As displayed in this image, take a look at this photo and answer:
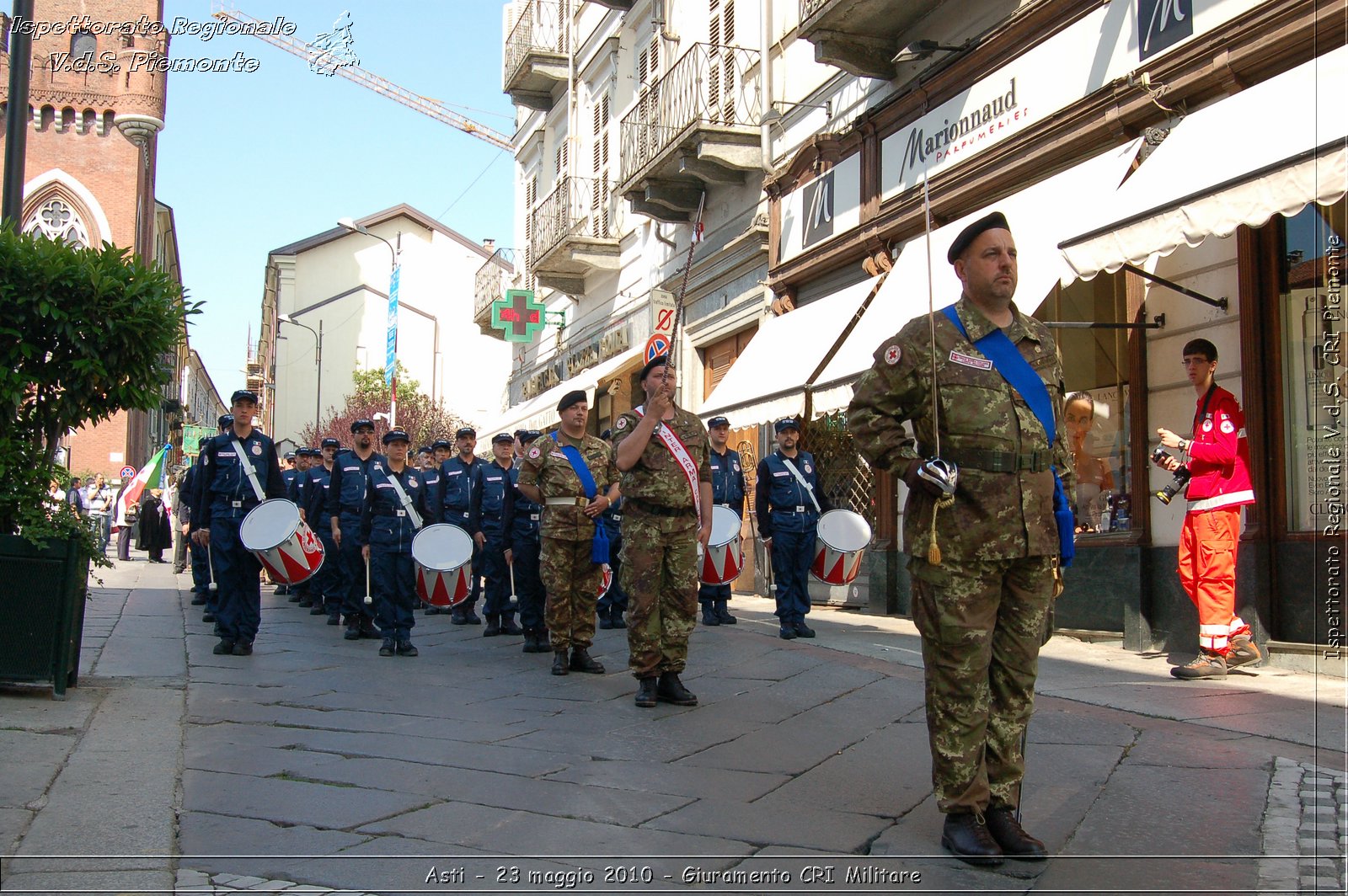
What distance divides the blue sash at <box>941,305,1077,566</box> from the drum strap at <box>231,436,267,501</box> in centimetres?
686

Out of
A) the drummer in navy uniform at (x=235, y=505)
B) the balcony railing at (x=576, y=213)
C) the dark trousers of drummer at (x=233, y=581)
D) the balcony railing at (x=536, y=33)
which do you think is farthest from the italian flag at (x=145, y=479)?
the dark trousers of drummer at (x=233, y=581)

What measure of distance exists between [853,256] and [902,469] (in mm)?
9613

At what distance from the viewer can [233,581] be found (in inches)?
369

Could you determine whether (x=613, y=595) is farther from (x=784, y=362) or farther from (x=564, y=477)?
(x=564, y=477)

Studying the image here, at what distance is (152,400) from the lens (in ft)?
23.8

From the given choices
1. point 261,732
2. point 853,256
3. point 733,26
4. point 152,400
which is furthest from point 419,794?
point 733,26

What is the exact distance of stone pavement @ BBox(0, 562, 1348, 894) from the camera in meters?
3.79

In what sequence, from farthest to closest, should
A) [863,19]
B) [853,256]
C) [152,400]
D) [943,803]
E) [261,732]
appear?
[853,256] → [863,19] → [152,400] → [261,732] → [943,803]

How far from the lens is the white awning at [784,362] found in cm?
1209

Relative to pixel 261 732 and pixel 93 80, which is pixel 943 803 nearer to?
pixel 261 732

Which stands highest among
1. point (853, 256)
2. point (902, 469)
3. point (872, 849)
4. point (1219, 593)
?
point (853, 256)

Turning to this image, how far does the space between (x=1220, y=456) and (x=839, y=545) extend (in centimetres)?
337

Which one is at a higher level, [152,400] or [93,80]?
[93,80]

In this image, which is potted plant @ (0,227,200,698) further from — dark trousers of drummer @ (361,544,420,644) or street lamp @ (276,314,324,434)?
street lamp @ (276,314,324,434)
